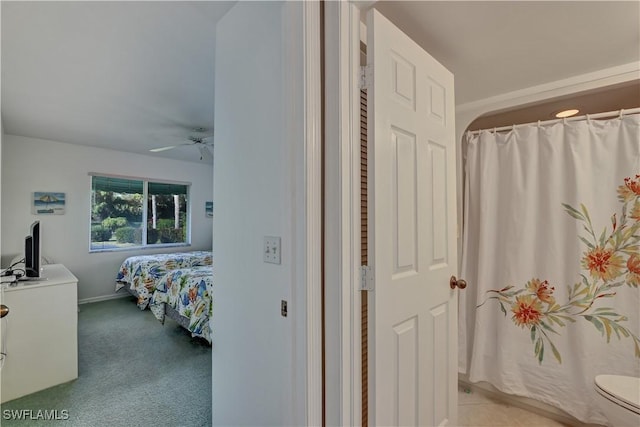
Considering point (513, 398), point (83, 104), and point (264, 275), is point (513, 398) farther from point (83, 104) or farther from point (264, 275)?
point (83, 104)

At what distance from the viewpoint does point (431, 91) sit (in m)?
1.46

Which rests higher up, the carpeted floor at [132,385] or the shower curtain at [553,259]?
the shower curtain at [553,259]

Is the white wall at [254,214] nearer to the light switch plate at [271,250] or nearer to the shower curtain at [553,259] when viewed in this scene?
the light switch plate at [271,250]

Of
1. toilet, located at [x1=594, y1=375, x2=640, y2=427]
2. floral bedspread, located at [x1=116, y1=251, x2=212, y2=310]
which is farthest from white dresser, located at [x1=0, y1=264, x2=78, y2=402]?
toilet, located at [x1=594, y1=375, x2=640, y2=427]

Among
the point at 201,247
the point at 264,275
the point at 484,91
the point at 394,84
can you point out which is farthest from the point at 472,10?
the point at 201,247

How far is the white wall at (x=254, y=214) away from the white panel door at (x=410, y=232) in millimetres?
296

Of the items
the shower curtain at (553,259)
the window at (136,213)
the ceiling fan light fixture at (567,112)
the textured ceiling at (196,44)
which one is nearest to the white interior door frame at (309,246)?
the textured ceiling at (196,44)

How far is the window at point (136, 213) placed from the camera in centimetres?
455

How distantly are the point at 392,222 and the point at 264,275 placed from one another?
0.57 metres

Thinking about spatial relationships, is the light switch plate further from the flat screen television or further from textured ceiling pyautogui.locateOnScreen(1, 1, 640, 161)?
the flat screen television

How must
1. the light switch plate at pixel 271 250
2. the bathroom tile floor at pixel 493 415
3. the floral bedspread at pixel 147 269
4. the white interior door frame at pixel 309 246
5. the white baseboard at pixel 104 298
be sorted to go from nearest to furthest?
the white interior door frame at pixel 309 246
the light switch plate at pixel 271 250
the bathroom tile floor at pixel 493 415
the floral bedspread at pixel 147 269
the white baseboard at pixel 104 298

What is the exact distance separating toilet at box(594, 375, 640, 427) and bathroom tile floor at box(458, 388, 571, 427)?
0.49 meters

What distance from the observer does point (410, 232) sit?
4.19 ft

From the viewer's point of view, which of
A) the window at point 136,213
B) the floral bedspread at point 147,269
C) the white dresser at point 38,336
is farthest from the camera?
the window at point 136,213
